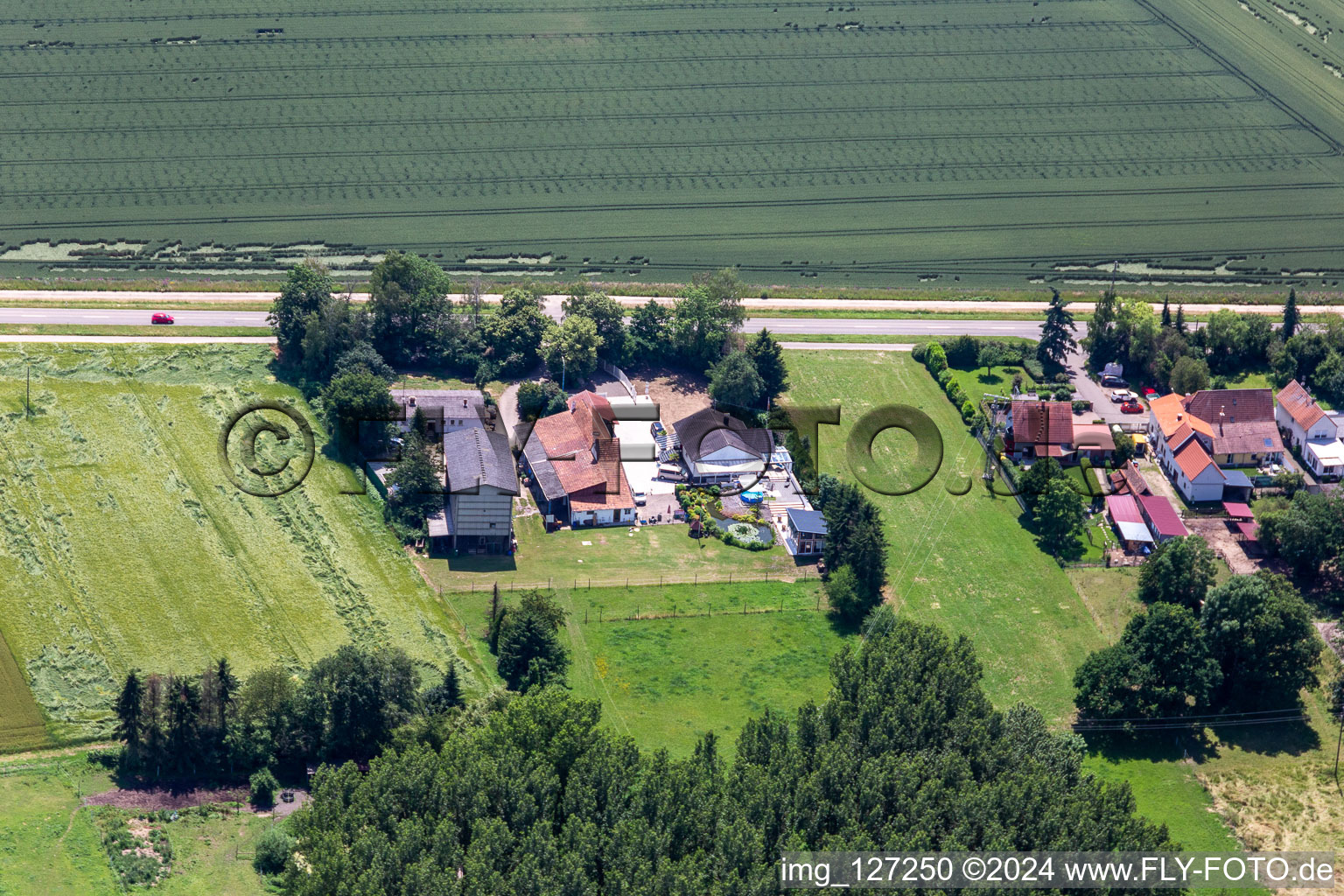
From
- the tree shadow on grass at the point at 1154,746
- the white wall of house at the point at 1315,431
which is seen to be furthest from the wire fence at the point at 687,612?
the white wall of house at the point at 1315,431

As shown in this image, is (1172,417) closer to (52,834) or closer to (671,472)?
(671,472)

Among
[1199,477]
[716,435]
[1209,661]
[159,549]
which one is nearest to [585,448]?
[716,435]

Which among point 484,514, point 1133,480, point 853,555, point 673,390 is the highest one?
point 673,390

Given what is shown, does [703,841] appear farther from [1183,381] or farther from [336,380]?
[1183,381]

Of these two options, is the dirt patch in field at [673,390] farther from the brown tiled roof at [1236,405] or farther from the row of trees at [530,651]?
the brown tiled roof at [1236,405]

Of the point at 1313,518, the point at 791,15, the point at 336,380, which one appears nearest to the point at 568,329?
the point at 336,380

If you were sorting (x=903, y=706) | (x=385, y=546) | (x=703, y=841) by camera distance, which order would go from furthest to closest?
(x=385, y=546) → (x=903, y=706) → (x=703, y=841)
